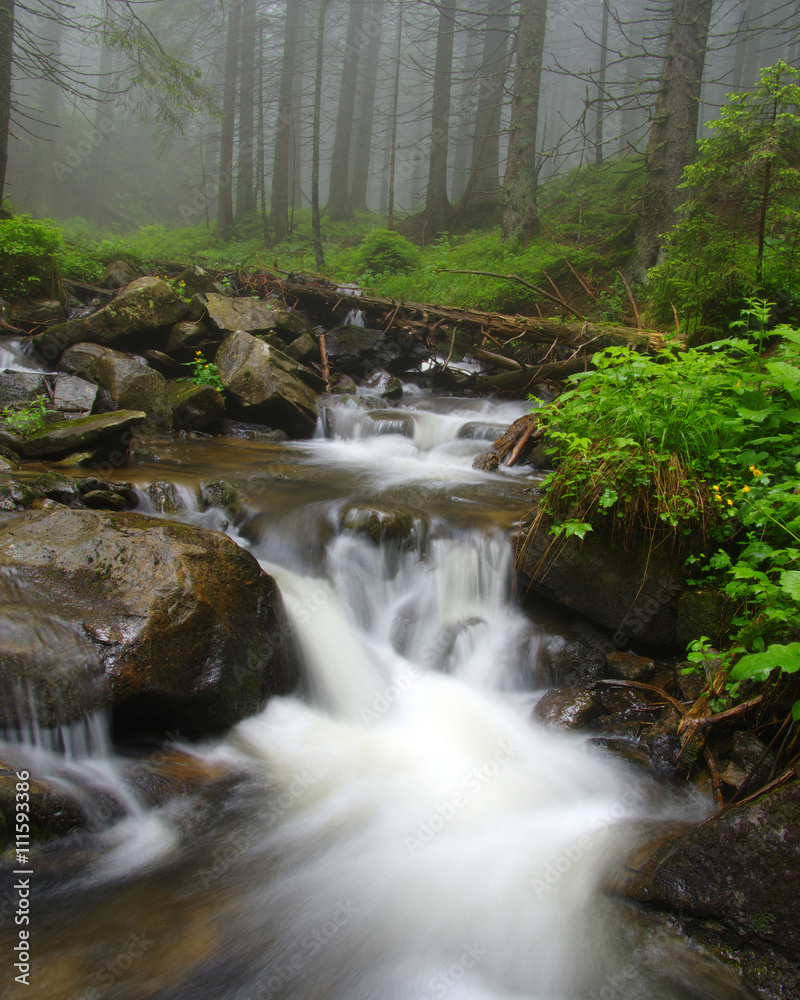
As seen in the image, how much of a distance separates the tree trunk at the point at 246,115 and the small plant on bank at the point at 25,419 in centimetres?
1761

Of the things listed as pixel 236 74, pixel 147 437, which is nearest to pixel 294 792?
pixel 147 437

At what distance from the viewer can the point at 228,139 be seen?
19484 millimetres

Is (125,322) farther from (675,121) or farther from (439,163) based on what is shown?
(439,163)

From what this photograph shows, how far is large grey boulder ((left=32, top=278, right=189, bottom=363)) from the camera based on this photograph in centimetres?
822

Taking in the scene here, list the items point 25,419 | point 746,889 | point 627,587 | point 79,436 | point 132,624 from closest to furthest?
1. point 746,889
2. point 132,624
3. point 627,587
4. point 79,436
5. point 25,419

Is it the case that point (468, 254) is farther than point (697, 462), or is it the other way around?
point (468, 254)

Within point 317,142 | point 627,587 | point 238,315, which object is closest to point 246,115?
point 317,142

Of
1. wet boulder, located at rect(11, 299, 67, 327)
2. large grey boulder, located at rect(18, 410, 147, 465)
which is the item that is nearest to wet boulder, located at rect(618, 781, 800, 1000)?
large grey boulder, located at rect(18, 410, 147, 465)

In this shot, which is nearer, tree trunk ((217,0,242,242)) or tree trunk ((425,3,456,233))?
tree trunk ((425,3,456,233))

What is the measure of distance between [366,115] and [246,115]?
7384 millimetres

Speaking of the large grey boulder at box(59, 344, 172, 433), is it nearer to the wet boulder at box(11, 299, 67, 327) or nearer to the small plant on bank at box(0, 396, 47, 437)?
the small plant on bank at box(0, 396, 47, 437)

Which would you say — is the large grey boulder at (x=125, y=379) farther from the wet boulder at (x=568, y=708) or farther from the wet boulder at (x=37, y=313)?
the wet boulder at (x=568, y=708)

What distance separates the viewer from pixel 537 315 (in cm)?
1049

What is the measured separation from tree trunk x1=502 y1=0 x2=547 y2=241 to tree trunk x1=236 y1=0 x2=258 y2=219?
473 inches
